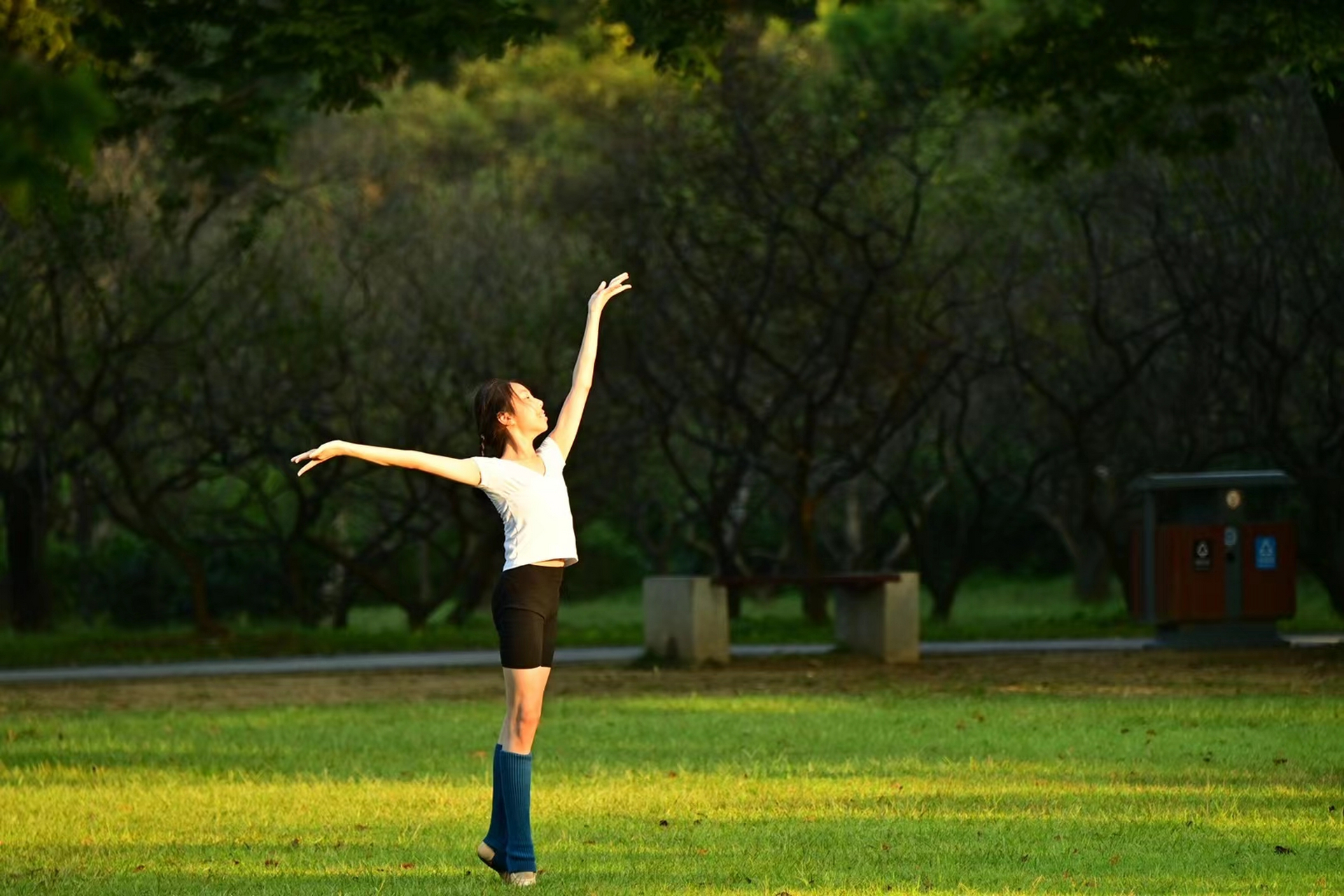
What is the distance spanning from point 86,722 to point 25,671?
6.68 m

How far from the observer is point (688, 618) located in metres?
21.4

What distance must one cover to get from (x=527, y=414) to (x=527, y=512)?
0.40 meters

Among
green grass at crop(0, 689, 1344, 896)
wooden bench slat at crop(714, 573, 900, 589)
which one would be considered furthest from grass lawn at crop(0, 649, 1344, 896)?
wooden bench slat at crop(714, 573, 900, 589)

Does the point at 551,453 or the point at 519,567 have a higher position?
the point at 551,453

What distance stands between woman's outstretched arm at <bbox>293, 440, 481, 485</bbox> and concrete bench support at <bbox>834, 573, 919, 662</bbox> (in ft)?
44.8

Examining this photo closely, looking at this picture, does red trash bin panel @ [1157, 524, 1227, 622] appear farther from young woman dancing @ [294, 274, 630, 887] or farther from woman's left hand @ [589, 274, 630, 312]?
young woman dancing @ [294, 274, 630, 887]

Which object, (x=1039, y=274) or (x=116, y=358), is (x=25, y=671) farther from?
(x=1039, y=274)

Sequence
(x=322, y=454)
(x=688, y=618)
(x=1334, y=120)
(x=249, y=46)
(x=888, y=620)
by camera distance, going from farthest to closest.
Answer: (x=888, y=620) < (x=688, y=618) < (x=1334, y=120) < (x=249, y=46) < (x=322, y=454)

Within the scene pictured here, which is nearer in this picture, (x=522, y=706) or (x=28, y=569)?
(x=522, y=706)

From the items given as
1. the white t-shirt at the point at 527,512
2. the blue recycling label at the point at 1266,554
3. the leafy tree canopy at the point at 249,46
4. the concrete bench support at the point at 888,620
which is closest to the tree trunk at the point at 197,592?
the leafy tree canopy at the point at 249,46

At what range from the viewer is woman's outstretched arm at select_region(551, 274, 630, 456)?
27.8ft

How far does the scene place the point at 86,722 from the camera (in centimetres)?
1680

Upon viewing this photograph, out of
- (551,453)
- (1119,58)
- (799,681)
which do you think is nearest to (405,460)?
(551,453)

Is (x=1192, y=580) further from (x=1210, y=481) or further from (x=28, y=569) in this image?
A: (x=28, y=569)
